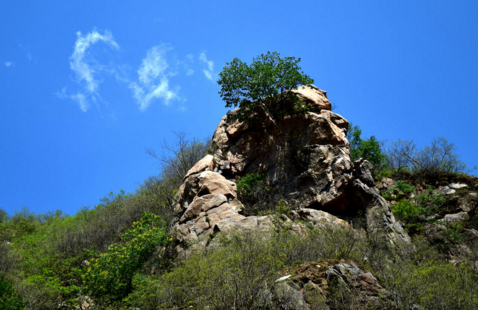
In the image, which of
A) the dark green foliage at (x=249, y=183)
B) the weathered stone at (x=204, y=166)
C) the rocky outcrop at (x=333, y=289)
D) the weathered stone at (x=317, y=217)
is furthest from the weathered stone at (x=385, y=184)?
the rocky outcrop at (x=333, y=289)

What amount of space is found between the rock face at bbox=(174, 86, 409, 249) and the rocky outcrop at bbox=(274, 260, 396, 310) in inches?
306

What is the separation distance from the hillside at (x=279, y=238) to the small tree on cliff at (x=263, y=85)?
75cm

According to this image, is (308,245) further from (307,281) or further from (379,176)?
(379,176)

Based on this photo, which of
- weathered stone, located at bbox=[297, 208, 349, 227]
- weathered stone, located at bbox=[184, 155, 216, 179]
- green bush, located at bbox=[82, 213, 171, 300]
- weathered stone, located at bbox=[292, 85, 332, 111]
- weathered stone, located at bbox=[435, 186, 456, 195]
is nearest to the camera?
green bush, located at bbox=[82, 213, 171, 300]

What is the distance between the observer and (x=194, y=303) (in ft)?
40.0

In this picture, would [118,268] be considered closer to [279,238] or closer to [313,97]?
[279,238]

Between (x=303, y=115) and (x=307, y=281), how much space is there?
15922mm

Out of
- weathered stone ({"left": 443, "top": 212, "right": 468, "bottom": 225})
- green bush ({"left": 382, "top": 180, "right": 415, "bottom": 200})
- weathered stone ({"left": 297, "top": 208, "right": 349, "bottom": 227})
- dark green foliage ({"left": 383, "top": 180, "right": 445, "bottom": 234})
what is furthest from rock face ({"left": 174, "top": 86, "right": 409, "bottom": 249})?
green bush ({"left": 382, "top": 180, "right": 415, "bottom": 200})

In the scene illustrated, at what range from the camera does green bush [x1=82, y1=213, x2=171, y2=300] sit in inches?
704

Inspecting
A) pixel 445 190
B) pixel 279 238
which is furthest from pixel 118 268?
pixel 445 190

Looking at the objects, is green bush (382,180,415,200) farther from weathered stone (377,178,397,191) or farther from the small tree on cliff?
the small tree on cliff

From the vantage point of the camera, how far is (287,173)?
2462cm

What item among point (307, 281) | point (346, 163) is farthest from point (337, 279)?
point (346, 163)

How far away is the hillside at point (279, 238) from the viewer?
422 inches
